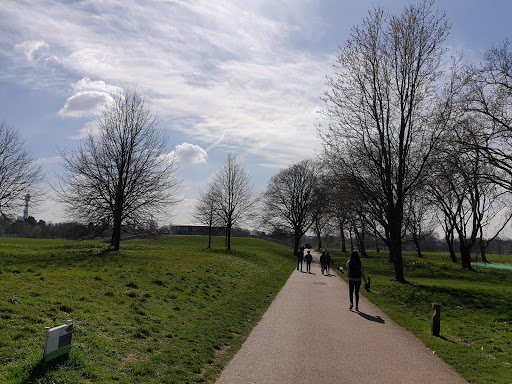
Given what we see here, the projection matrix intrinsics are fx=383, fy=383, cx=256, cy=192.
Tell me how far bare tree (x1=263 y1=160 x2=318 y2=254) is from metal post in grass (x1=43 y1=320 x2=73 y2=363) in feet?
152

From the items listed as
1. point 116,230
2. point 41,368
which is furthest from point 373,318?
point 116,230

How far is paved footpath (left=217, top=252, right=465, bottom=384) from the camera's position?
6.10 meters

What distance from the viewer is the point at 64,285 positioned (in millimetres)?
10039

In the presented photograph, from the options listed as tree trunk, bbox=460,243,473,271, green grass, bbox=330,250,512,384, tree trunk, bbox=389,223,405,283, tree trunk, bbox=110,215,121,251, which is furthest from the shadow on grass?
tree trunk, bbox=460,243,473,271

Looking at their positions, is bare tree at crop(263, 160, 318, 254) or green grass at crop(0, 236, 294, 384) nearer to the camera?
green grass at crop(0, 236, 294, 384)

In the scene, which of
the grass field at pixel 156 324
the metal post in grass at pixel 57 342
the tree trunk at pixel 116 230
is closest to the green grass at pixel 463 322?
the grass field at pixel 156 324

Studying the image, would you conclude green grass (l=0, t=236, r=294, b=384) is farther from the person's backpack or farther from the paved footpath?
the person's backpack

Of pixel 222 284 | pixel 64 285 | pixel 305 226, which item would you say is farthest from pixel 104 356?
pixel 305 226

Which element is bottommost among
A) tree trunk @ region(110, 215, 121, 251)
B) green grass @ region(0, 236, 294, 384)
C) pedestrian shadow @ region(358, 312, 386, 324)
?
pedestrian shadow @ region(358, 312, 386, 324)

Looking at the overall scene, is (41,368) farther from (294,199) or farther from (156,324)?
(294,199)

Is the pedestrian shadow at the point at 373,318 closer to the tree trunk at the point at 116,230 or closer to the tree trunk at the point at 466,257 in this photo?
the tree trunk at the point at 116,230

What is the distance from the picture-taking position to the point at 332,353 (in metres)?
7.43

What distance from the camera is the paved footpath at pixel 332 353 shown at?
240 inches

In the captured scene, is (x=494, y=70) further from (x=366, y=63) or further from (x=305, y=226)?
(x=305, y=226)
